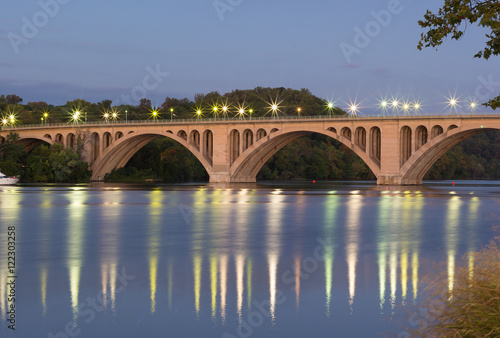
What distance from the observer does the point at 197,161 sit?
126m

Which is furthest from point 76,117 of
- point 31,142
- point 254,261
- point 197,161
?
point 254,261

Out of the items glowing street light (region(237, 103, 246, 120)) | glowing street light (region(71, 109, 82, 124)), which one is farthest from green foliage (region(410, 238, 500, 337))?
glowing street light (region(71, 109, 82, 124))

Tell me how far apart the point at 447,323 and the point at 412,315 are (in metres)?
2.49

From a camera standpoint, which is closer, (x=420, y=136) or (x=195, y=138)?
(x=420, y=136)

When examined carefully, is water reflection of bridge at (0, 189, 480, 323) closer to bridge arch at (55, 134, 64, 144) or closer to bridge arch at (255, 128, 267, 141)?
bridge arch at (255, 128, 267, 141)

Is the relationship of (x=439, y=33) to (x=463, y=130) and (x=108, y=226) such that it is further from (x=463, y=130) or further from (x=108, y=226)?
(x=463, y=130)

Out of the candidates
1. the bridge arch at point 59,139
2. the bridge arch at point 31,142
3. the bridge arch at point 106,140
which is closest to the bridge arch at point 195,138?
the bridge arch at point 106,140

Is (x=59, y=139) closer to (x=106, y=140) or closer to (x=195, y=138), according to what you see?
(x=106, y=140)

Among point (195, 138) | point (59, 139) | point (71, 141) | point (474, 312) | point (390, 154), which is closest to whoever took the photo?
point (474, 312)

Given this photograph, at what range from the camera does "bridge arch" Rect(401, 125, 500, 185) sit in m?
77.8
